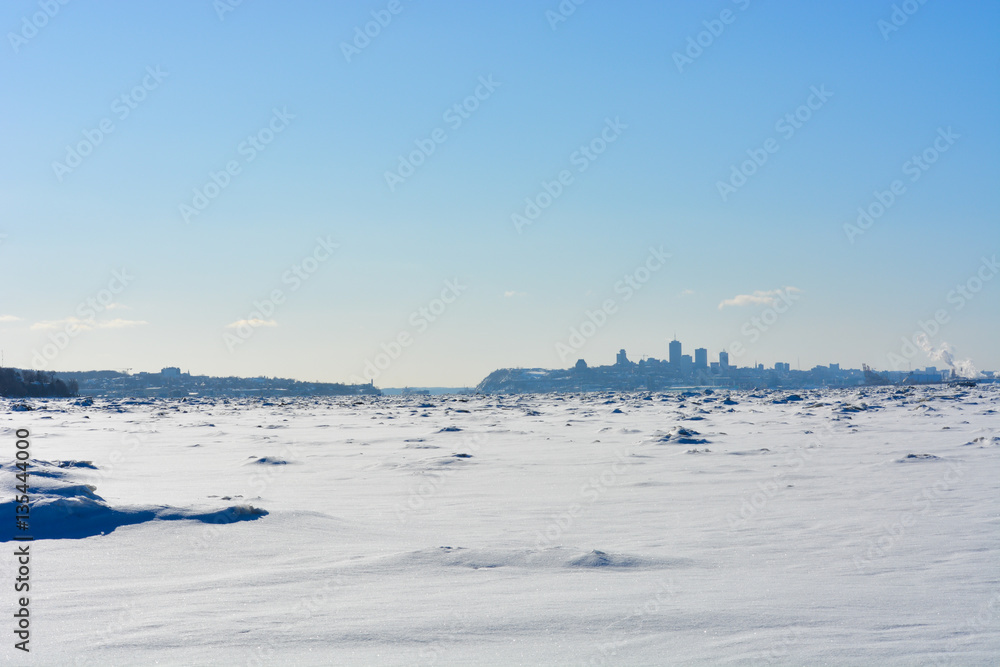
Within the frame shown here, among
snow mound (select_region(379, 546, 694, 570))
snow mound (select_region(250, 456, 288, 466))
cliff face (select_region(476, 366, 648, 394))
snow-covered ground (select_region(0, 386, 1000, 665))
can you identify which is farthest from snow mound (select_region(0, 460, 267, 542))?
cliff face (select_region(476, 366, 648, 394))

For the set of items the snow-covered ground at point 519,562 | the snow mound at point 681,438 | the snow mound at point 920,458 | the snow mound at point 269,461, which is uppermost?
the snow mound at point 920,458

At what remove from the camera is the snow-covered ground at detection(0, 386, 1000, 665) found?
3.45 meters

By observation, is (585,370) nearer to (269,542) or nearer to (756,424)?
(756,424)

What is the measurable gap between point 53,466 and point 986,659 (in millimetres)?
9506

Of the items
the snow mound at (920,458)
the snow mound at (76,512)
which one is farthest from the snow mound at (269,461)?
the snow mound at (920,458)

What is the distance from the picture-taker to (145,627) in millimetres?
3623

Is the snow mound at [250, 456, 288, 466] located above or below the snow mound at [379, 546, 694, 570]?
below

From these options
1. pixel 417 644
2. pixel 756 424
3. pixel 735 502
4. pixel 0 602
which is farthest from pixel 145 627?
pixel 756 424

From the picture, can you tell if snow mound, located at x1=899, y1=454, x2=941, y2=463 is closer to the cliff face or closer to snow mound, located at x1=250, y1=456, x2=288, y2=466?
snow mound, located at x1=250, y1=456, x2=288, y2=466

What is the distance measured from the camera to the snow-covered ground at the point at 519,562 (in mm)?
3445

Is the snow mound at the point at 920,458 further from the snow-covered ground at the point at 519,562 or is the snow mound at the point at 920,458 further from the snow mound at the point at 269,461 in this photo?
the snow mound at the point at 269,461

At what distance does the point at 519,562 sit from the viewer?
4.96m

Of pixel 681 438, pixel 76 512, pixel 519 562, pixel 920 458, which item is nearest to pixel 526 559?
pixel 519 562

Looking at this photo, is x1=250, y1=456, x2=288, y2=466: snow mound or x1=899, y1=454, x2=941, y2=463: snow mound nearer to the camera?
x1=899, y1=454, x2=941, y2=463: snow mound
